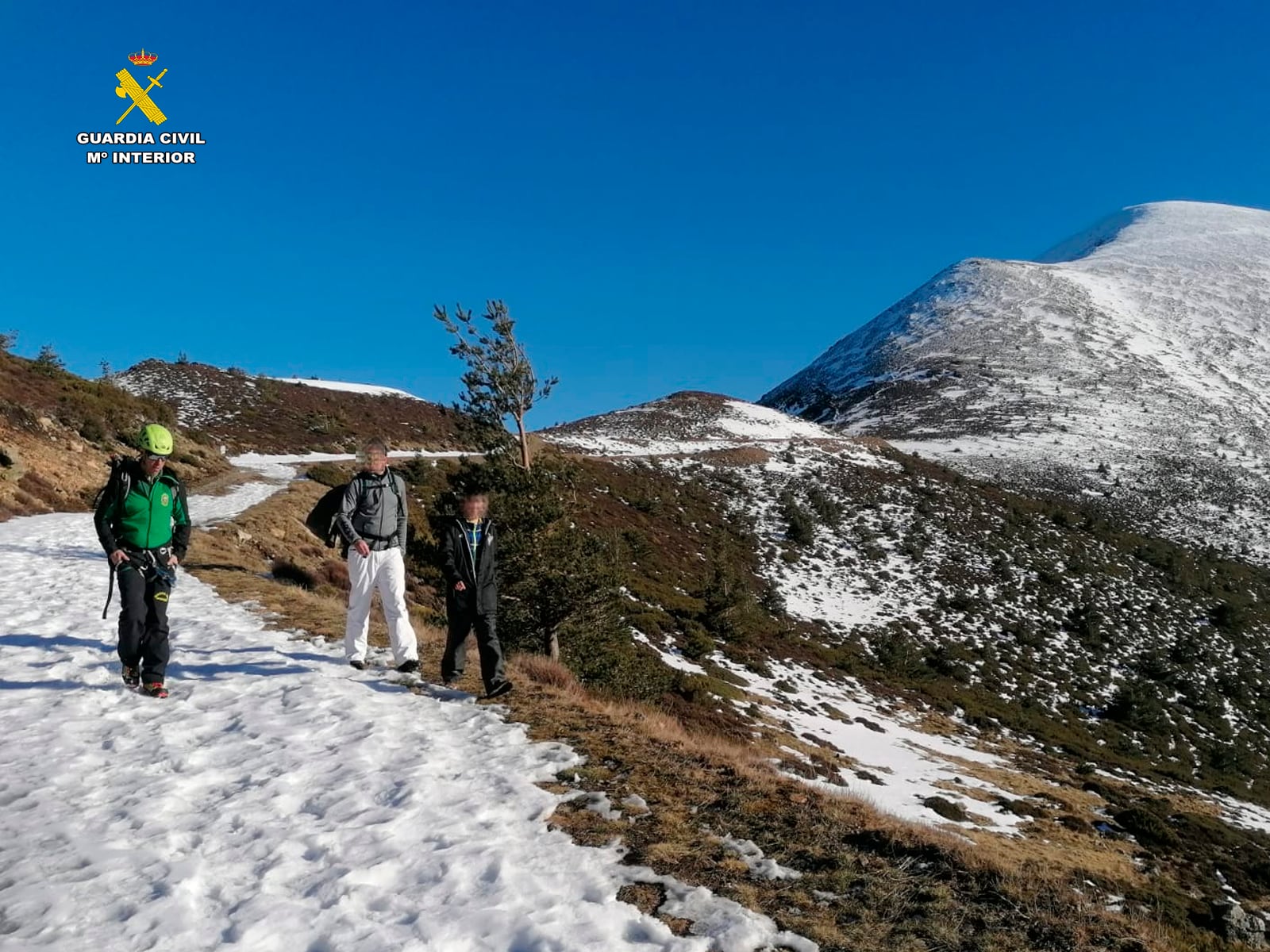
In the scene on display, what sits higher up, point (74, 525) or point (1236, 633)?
point (74, 525)

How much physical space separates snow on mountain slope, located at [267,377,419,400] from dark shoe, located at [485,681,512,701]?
200 feet

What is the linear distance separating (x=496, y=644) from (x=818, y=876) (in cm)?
405

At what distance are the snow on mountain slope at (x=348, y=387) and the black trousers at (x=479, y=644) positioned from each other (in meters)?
60.4

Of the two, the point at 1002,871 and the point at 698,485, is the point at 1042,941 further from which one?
the point at 698,485

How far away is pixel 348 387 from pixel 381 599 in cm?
6488

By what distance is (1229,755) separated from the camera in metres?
26.9

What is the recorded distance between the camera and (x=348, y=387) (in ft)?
218

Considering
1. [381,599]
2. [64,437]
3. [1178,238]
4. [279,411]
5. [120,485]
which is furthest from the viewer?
[1178,238]

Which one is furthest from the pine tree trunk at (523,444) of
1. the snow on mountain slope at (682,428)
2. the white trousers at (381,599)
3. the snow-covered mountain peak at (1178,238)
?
the snow-covered mountain peak at (1178,238)

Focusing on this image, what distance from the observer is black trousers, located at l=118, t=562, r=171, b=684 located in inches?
242

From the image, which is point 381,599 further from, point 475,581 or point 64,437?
point 64,437

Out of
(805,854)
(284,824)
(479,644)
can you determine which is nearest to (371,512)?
(479,644)

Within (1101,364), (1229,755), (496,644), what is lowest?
(1229,755)

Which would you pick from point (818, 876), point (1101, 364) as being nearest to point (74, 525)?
point (818, 876)
